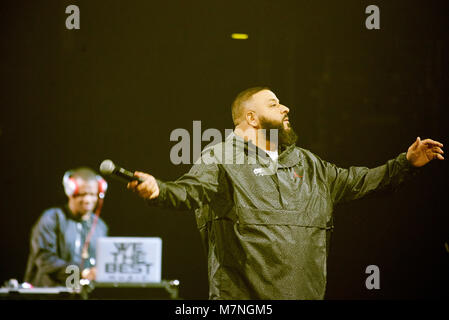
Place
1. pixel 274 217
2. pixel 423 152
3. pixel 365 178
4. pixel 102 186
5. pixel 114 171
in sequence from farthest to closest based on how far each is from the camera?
pixel 102 186 → pixel 365 178 → pixel 423 152 → pixel 274 217 → pixel 114 171

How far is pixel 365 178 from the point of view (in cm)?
290

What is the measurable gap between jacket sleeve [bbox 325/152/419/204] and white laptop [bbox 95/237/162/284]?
3.23 feet

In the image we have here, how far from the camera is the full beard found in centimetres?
295

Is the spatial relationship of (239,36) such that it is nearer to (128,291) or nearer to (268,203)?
(268,203)

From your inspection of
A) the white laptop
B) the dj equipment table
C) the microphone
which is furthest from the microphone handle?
the dj equipment table

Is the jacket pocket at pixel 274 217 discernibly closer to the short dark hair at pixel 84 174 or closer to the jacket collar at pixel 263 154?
the jacket collar at pixel 263 154

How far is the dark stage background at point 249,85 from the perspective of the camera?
4215 millimetres

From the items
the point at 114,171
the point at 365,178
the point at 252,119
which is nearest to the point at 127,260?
the point at 114,171

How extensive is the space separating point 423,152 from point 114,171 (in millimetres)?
1589

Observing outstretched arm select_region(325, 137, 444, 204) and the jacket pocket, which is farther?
outstretched arm select_region(325, 137, 444, 204)

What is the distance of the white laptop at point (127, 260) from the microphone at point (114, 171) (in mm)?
576

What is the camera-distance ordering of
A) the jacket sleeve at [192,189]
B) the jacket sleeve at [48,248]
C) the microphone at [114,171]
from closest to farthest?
the microphone at [114,171], the jacket sleeve at [192,189], the jacket sleeve at [48,248]

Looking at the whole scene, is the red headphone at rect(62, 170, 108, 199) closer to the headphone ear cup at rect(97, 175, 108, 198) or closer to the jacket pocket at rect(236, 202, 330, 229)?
the headphone ear cup at rect(97, 175, 108, 198)

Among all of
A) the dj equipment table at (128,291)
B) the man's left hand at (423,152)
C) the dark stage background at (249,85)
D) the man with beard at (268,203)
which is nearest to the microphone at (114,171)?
the man with beard at (268,203)
